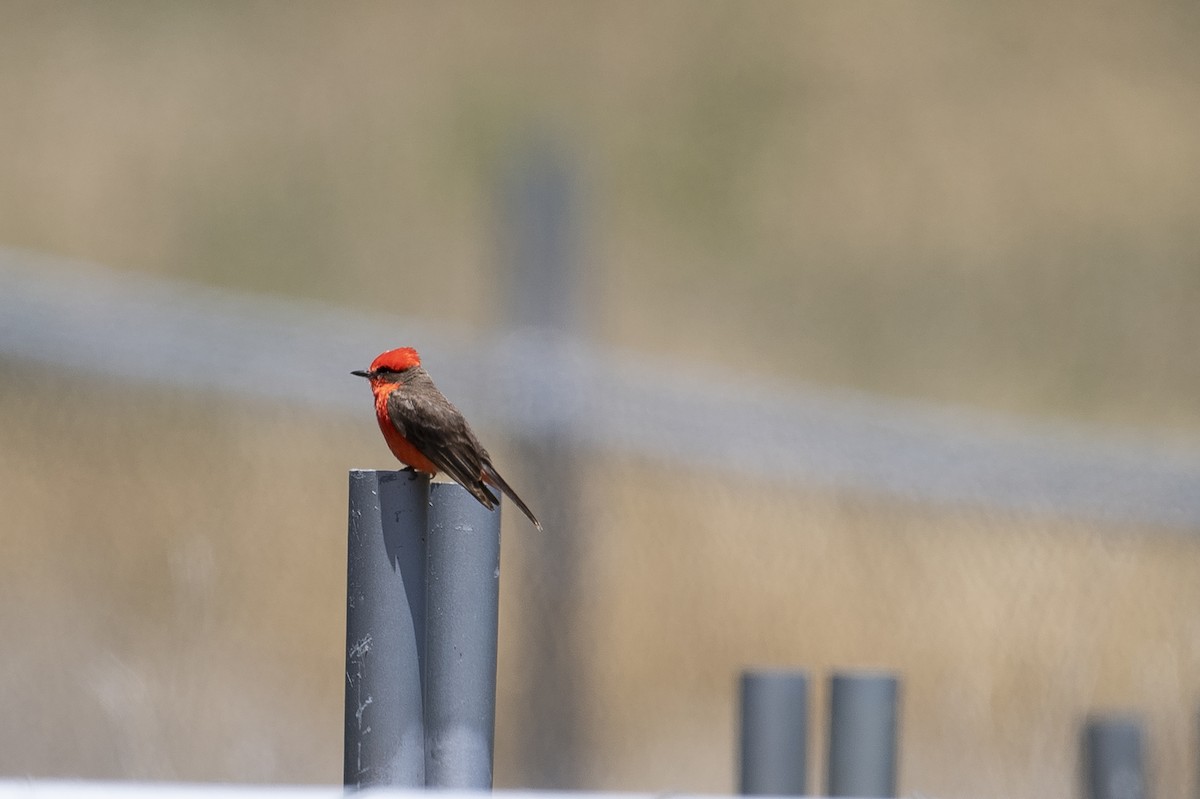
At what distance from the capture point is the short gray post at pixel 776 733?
473 cm

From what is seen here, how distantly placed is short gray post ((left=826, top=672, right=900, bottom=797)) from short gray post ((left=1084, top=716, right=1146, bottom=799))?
757mm

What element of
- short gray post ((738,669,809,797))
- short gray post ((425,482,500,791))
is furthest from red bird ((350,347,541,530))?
short gray post ((738,669,809,797))

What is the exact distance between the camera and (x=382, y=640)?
3.25 metres

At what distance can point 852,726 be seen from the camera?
4.62m

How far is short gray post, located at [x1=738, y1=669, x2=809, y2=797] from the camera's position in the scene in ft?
15.5

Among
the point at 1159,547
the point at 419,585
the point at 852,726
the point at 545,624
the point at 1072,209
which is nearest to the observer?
the point at 419,585

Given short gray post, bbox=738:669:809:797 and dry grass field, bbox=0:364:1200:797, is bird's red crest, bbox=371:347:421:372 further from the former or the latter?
dry grass field, bbox=0:364:1200:797

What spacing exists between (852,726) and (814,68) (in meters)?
17.5

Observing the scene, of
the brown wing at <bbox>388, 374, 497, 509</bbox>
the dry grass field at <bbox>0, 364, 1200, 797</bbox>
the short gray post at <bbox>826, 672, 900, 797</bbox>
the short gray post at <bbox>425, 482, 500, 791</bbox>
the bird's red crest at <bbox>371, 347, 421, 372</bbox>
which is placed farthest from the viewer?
the dry grass field at <bbox>0, 364, 1200, 797</bbox>

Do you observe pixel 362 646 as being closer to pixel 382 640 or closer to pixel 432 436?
pixel 382 640

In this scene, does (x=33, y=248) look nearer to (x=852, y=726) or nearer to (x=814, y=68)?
(x=814, y=68)

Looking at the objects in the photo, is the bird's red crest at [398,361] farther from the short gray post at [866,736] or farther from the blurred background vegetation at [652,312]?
the blurred background vegetation at [652,312]

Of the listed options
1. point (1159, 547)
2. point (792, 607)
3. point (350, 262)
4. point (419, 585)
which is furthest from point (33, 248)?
point (419, 585)

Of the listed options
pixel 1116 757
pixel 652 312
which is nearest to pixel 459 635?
pixel 1116 757
